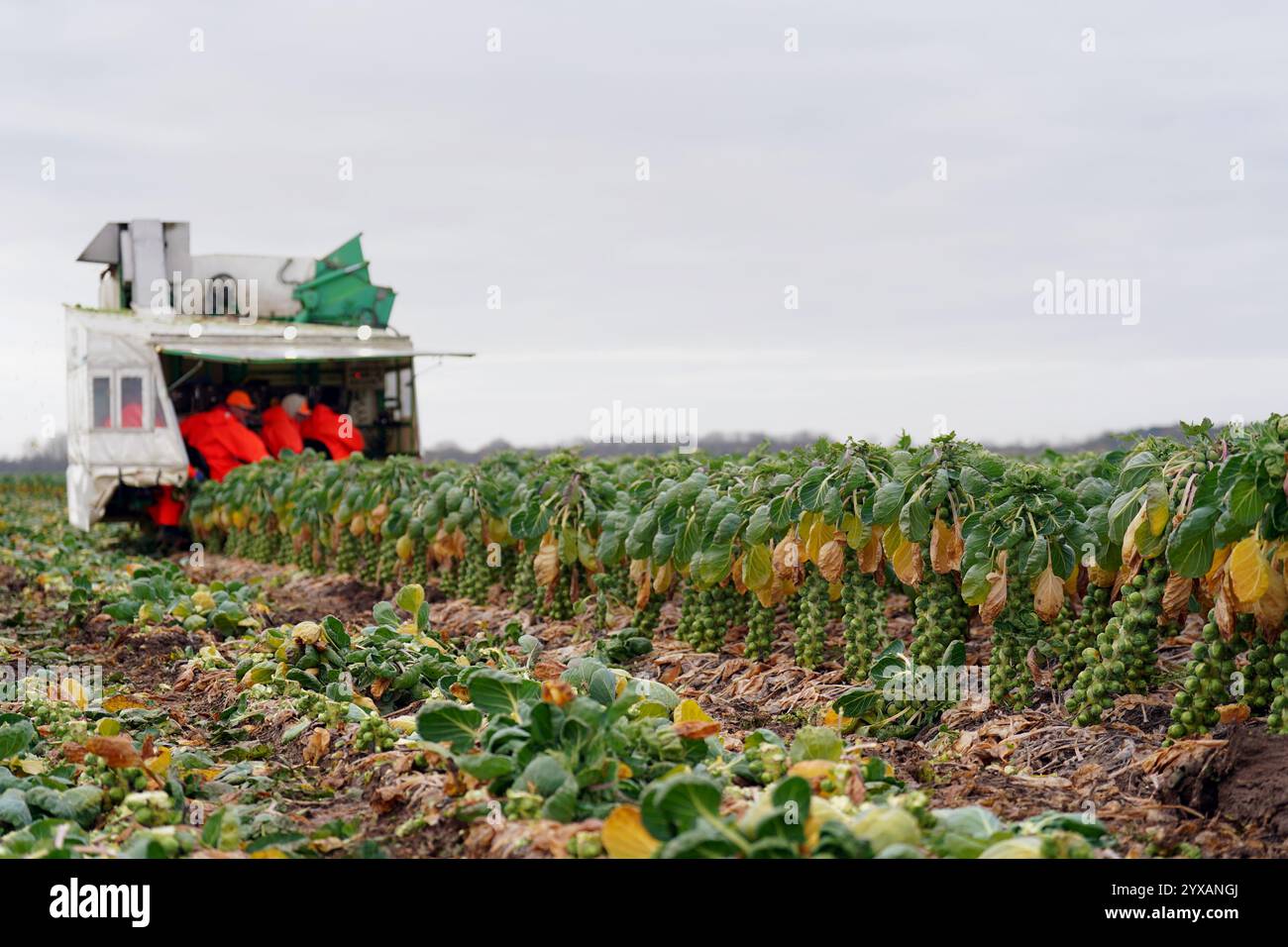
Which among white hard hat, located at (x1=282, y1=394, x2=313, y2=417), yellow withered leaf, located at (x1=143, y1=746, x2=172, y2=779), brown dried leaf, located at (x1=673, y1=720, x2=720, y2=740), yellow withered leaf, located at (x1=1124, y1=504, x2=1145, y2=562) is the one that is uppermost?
white hard hat, located at (x1=282, y1=394, x2=313, y2=417)

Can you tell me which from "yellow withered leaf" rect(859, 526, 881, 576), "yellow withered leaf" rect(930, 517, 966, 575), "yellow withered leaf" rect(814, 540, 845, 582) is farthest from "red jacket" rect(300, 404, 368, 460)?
"yellow withered leaf" rect(930, 517, 966, 575)

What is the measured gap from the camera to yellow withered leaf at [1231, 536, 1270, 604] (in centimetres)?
448

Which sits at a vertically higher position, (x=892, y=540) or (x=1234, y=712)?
(x=892, y=540)

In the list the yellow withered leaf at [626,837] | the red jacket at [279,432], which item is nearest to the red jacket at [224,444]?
the red jacket at [279,432]

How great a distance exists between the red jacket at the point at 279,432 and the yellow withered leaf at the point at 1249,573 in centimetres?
1356

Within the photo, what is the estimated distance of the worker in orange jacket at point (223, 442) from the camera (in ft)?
51.5

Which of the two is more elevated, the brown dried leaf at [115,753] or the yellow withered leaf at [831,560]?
the yellow withered leaf at [831,560]

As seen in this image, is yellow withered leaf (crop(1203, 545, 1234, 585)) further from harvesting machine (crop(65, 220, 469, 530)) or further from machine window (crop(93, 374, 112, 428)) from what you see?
machine window (crop(93, 374, 112, 428))

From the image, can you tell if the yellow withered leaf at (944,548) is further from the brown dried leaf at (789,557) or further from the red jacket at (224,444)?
the red jacket at (224,444)

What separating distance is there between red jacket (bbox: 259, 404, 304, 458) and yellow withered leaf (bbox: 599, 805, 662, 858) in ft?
45.8

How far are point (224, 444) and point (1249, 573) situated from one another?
13369 millimetres

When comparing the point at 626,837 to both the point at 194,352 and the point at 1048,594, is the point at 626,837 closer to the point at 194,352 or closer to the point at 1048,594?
the point at 1048,594

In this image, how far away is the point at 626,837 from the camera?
3.13 meters

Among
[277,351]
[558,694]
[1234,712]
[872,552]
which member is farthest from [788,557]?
[277,351]
